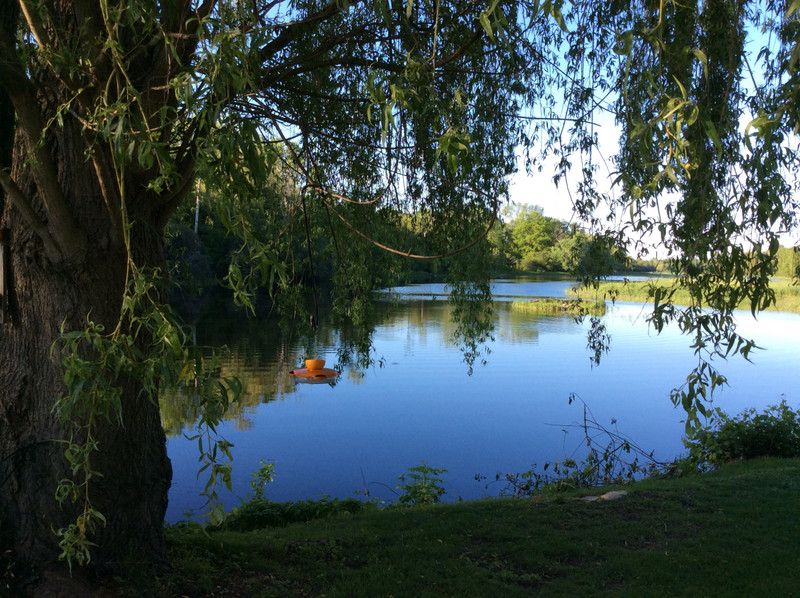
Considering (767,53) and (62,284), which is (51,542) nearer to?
(62,284)

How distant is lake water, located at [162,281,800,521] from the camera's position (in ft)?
26.2

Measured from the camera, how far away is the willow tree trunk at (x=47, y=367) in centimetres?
290

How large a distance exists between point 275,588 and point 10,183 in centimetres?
230

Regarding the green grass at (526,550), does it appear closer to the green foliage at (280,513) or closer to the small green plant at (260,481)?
the green foliage at (280,513)

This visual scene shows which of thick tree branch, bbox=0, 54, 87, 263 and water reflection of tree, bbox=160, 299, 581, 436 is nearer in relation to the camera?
thick tree branch, bbox=0, 54, 87, 263

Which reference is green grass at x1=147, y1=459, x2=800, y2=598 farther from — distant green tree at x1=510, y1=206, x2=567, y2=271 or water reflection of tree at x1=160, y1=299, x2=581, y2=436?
distant green tree at x1=510, y1=206, x2=567, y2=271

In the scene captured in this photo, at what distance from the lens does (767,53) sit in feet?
11.6

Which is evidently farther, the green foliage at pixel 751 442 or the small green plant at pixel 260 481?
the green foliage at pixel 751 442

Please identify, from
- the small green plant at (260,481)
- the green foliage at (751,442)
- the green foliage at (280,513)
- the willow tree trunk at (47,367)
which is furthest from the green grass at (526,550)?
the green foliage at (751,442)

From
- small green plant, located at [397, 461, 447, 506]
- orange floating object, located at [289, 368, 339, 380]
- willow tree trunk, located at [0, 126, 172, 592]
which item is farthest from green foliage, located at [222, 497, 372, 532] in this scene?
orange floating object, located at [289, 368, 339, 380]

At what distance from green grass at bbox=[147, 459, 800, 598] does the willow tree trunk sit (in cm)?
53

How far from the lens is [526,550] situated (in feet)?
14.1

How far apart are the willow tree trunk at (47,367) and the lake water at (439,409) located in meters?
2.75

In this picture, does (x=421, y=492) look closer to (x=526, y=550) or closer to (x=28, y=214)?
(x=526, y=550)
